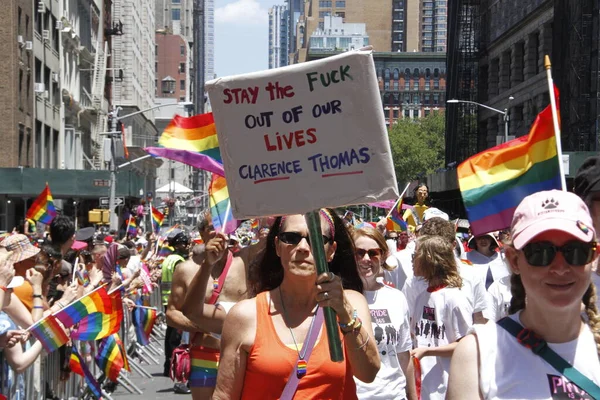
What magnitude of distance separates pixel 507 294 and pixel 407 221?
10946 mm

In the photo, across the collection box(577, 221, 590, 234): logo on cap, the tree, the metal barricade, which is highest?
the tree

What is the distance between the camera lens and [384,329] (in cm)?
724

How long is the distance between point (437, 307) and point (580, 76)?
140 feet

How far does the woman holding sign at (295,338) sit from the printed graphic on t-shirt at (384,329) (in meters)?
1.99

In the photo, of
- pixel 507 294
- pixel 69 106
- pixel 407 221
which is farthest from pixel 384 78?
pixel 507 294

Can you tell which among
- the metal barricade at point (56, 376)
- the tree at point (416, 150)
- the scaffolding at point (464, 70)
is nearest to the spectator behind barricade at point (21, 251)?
the metal barricade at point (56, 376)

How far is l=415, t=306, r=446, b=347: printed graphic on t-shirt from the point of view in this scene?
A: 806cm

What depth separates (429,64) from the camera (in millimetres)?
179125

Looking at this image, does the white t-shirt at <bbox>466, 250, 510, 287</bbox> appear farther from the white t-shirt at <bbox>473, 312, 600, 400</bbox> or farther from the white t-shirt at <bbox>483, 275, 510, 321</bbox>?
the white t-shirt at <bbox>473, 312, 600, 400</bbox>

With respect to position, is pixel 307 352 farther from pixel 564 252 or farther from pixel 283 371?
pixel 564 252

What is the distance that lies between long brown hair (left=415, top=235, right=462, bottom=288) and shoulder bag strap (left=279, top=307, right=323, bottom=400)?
324 cm

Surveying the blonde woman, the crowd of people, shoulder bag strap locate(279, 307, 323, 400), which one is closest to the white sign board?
the crowd of people

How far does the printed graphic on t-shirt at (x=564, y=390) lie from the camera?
3.57 m

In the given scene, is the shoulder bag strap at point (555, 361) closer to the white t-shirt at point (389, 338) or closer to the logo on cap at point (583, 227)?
the logo on cap at point (583, 227)
